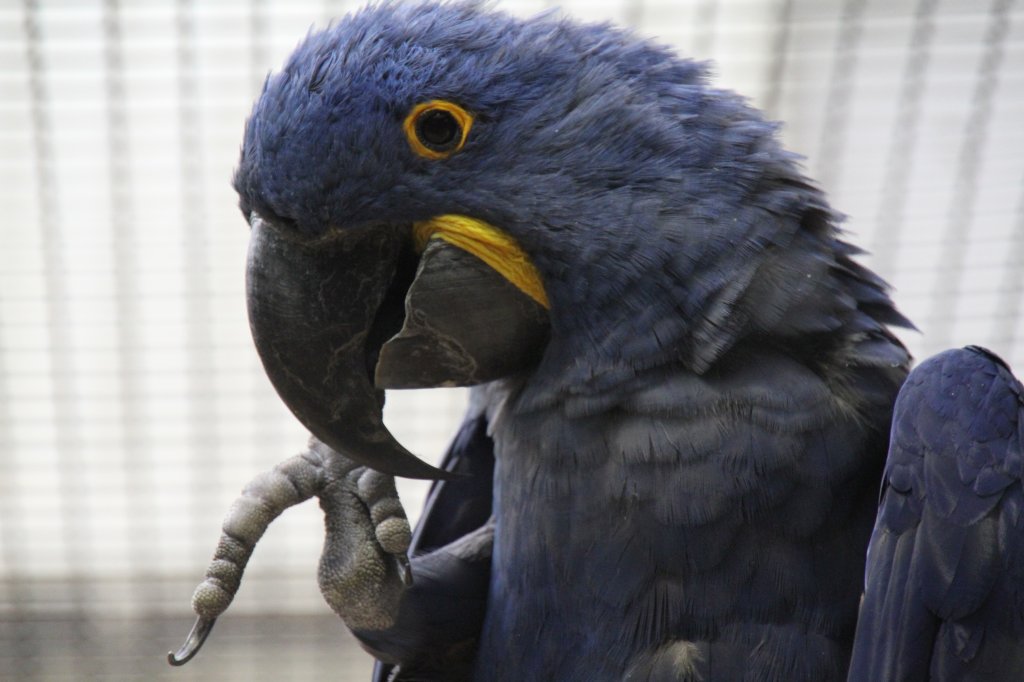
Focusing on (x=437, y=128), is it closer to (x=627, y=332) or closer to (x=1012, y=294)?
(x=627, y=332)

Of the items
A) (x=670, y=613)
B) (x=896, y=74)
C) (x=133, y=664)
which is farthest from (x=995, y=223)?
(x=133, y=664)

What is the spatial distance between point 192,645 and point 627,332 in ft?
2.20

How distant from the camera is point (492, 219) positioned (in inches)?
48.4

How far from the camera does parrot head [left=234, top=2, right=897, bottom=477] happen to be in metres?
1.21

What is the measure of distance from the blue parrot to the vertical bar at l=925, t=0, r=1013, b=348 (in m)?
2.15

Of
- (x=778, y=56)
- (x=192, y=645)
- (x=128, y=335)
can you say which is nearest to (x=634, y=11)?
(x=778, y=56)

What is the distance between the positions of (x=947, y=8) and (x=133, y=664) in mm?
3218

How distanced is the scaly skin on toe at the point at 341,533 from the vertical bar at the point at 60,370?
193cm

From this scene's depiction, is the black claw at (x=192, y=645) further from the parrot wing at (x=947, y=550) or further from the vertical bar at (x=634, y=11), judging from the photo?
the vertical bar at (x=634, y=11)

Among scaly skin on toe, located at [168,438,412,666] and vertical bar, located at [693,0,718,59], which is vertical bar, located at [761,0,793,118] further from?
scaly skin on toe, located at [168,438,412,666]

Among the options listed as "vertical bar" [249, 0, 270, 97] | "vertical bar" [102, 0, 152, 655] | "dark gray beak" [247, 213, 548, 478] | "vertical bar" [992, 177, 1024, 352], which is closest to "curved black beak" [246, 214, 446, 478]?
"dark gray beak" [247, 213, 548, 478]

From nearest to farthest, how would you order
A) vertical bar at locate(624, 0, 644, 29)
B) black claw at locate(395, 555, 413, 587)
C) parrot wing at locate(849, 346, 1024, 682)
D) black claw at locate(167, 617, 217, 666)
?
parrot wing at locate(849, 346, 1024, 682)
black claw at locate(167, 617, 217, 666)
black claw at locate(395, 555, 413, 587)
vertical bar at locate(624, 0, 644, 29)

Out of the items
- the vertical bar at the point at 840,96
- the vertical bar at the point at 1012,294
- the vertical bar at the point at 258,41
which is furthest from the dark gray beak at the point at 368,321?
the vertical bar at the point at 1012,294

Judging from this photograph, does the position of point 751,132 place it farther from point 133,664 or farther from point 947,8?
point 133,664
